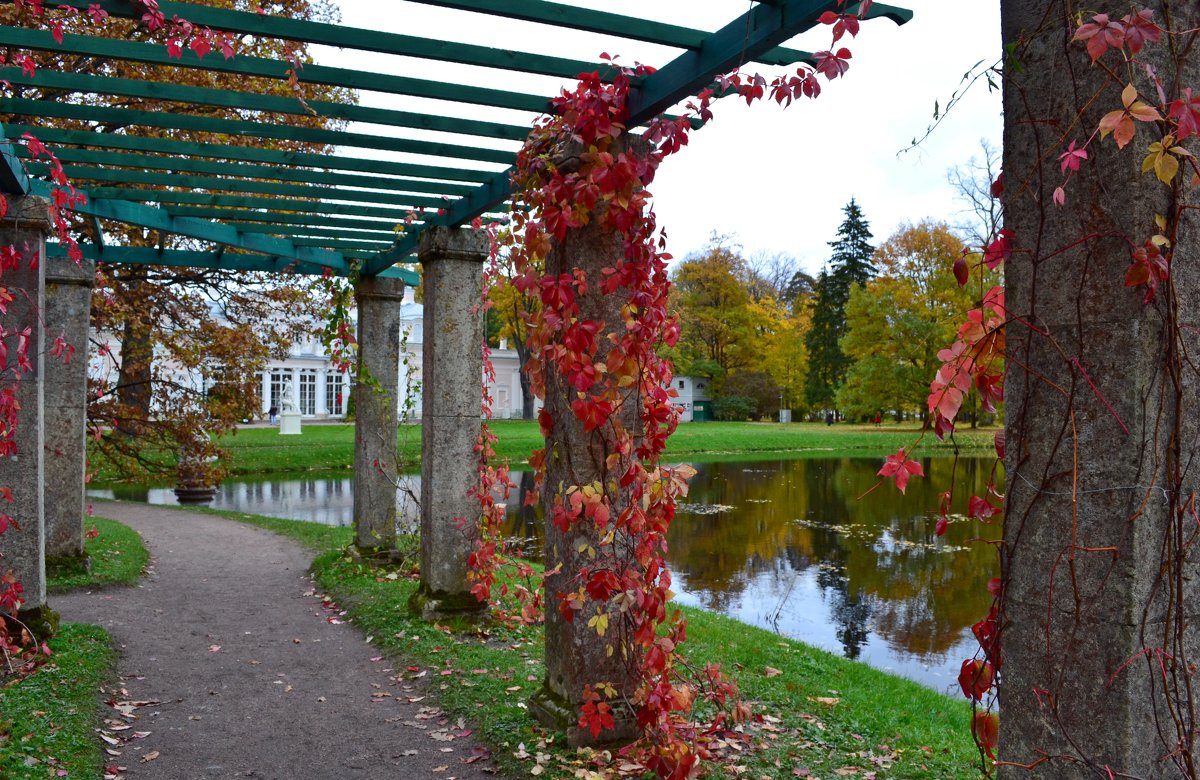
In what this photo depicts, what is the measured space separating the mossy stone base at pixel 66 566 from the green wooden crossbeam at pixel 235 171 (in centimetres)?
411

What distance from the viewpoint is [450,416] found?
6.66 m

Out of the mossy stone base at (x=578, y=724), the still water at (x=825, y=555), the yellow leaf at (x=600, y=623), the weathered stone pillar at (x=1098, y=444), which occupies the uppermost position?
the weathered stone pillar at (x=1098, y=444)

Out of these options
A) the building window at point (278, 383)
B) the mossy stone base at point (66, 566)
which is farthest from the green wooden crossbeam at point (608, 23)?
the building window at point (278, 383)

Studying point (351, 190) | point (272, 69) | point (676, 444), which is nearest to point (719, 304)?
point (676, 444)

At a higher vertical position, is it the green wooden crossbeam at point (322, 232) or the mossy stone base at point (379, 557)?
the green wooden crossbeam at point (322, 232)

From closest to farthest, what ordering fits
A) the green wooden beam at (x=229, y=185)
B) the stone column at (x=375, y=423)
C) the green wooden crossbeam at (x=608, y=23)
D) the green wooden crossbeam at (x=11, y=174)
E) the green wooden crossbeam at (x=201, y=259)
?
the green wooden crossbeam at (x=608, y=23) < the green wooden crossbeam at (x=11, y=174) < the green wooden beam at (x=229, y=185) < the green wooden crossbeam at (x=201, y=259) < the stone column at (x=375, y=423)

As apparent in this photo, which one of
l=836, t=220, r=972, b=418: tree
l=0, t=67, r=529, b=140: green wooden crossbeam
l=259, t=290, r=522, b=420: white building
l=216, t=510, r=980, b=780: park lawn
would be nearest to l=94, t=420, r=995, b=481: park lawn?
l=836, t=220, r=972, b=418: tree

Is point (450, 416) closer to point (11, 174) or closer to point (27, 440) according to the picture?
point (27, 440)

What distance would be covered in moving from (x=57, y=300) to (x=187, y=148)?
388 centimetres

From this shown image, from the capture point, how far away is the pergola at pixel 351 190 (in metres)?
3.70

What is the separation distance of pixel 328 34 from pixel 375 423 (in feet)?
18.3

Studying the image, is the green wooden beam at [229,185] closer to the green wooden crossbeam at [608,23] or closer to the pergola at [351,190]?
the pergola at [351,190]

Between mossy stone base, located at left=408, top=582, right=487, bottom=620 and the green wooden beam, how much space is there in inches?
113

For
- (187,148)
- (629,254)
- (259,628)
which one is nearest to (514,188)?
(629,254)
